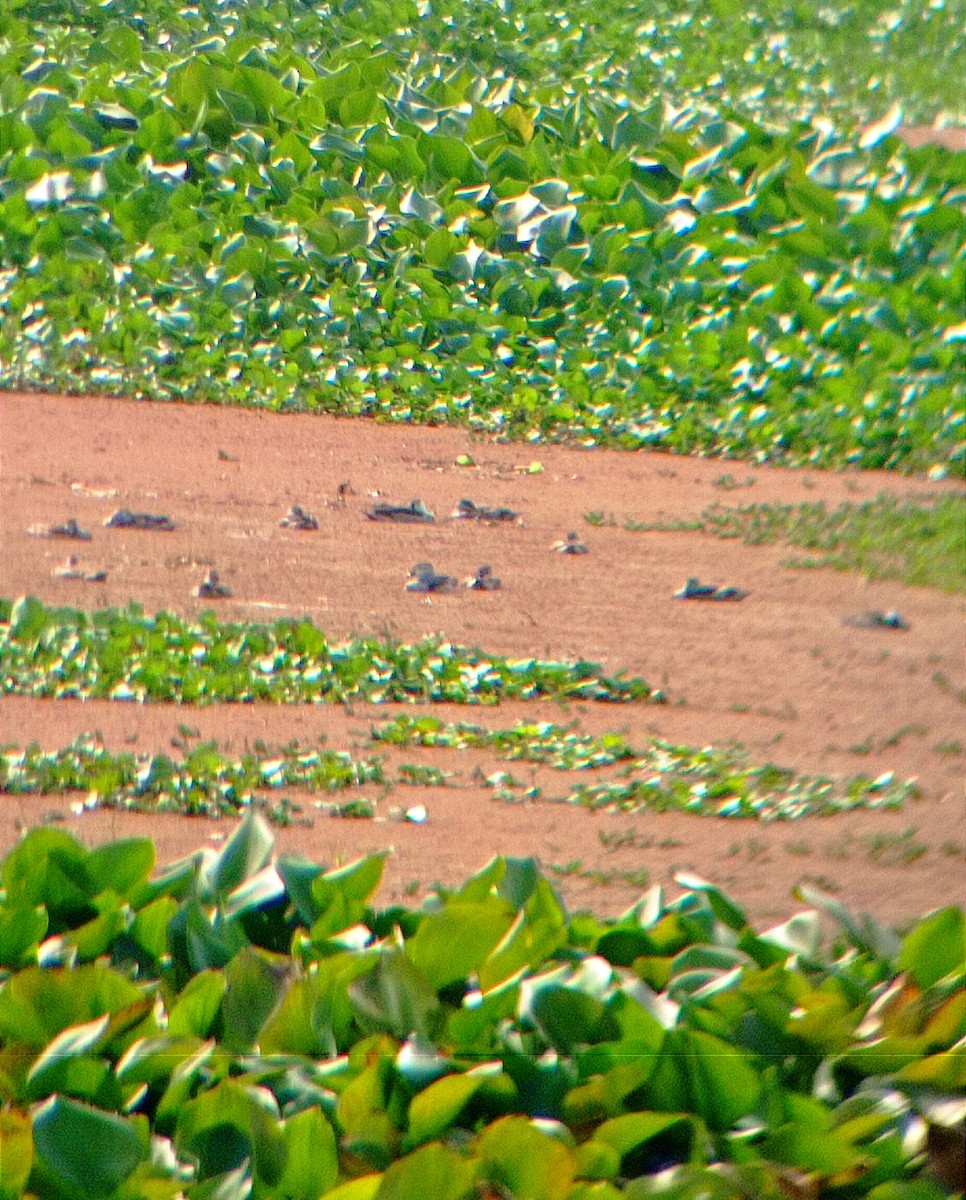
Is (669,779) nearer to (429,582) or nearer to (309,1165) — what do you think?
(429,582)

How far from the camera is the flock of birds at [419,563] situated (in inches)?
120

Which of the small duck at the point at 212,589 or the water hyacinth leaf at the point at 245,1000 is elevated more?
the small duck at the point at 212,589

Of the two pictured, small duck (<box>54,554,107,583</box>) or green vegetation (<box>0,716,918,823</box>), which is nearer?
green vegetation (<box>0,716,918,823</box>)

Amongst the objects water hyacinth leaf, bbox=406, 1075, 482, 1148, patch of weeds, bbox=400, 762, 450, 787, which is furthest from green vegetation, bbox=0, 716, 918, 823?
water hyacinth leaf, bbox=406, 1075, 482, 1148

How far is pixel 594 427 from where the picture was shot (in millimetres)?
3629

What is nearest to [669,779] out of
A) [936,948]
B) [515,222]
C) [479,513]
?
[936,948]

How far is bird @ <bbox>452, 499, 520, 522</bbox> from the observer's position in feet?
11.1

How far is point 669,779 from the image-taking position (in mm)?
2689

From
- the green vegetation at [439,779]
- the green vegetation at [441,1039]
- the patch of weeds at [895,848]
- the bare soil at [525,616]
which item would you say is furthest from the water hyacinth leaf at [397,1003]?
the patch of weeds at [895,848]

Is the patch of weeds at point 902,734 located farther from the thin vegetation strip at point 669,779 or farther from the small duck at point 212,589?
the small duck at point 212,589

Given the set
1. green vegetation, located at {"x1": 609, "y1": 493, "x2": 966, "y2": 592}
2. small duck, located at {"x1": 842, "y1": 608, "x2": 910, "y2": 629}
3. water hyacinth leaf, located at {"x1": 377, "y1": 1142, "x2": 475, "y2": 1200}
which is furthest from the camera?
green vegetation, located at {"x1": 609, "y1": 493, "x2": 966, "y2": 592}

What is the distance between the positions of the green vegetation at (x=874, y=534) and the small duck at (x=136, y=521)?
3.42 feet

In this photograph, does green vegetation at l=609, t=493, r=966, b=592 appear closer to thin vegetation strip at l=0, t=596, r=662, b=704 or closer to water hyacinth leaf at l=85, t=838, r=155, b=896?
thin vegetation strip at l=0, t=596, r=662, b=704

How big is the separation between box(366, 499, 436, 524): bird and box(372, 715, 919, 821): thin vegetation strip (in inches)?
28.3
